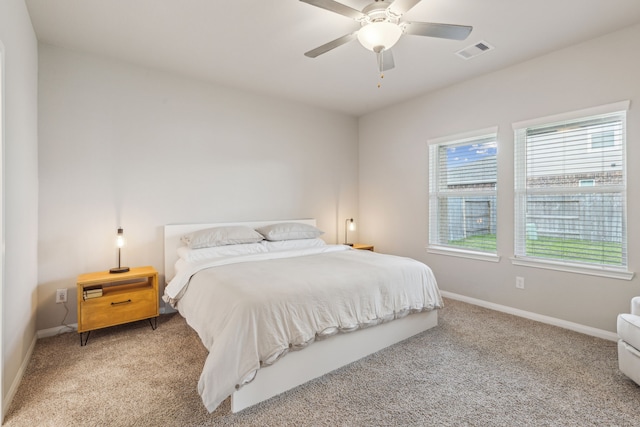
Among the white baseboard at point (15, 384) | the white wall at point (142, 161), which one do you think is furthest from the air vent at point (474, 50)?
the white baseboard at point (15, 384)

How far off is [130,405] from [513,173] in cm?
387

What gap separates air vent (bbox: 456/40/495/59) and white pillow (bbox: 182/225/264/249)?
284 centimetres

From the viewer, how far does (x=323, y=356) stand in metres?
2.14

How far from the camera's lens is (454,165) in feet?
12.9

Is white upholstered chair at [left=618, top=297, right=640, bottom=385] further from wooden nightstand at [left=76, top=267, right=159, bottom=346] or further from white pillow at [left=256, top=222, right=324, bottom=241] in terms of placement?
wooden nightstand at [left=76, top=267, right=159, bottom=346]

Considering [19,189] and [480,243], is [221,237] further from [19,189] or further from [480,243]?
[480,243]

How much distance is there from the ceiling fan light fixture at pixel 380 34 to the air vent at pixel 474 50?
127cm

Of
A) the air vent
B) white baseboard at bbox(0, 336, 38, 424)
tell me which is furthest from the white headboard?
the air vent

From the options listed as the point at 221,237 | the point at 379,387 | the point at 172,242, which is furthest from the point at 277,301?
the point at 172,242

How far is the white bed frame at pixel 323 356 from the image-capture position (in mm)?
1840

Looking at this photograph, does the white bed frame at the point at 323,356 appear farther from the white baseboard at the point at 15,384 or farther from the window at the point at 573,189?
the window at the point at 573,189

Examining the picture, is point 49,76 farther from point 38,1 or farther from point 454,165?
point 454,165

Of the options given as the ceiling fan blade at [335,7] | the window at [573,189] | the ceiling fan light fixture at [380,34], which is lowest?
the window at [573,189]

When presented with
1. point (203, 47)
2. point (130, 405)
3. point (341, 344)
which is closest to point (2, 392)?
point (130, 405)
